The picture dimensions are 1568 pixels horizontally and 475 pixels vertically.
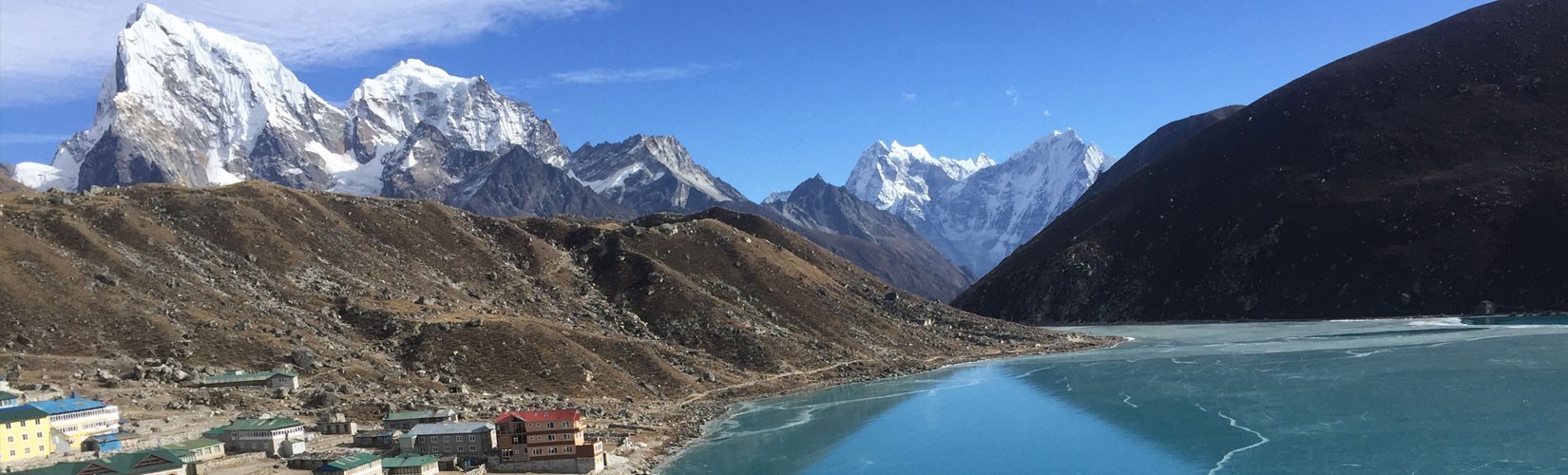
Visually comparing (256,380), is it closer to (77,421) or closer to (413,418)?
(77,421)

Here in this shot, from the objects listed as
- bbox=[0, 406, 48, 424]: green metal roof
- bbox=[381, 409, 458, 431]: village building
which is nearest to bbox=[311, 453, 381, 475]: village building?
bbox=[381, 409, 458, 431]: village building

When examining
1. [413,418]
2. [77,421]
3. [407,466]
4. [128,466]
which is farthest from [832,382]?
[128,466]

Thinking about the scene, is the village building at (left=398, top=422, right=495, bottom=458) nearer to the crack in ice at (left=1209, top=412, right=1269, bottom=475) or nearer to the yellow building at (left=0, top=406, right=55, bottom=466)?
the yellow building at (left=0, top=406, right=55, bottom=466)

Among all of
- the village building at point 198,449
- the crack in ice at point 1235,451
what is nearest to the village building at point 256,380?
the village building at point 198,449

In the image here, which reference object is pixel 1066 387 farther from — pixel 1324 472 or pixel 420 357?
pixel 420 357

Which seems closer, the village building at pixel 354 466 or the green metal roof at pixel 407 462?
the village building at pixel 354 466

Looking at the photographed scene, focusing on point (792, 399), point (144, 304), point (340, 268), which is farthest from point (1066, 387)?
point (144, 304)

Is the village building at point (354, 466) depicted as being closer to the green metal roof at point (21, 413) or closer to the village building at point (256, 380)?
the green metal roof at point (21, 413)
